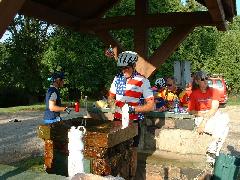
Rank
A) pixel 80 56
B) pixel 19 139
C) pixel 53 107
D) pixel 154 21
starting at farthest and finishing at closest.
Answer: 1. pixel 80 56
2. pixel 19 139
3. pixel 154 21
4. pixel 53 107

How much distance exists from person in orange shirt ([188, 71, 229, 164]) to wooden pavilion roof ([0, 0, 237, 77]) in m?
1.06

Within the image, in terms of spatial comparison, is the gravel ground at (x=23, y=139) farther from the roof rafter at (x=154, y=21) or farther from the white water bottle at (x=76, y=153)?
the white water bottle at (x=76, y=153)

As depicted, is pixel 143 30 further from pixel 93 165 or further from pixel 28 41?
pixel 28 41

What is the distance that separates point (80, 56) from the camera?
1859cm

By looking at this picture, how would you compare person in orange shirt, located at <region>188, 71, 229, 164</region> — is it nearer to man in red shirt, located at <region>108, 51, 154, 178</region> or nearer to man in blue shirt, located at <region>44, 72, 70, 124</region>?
man in red shirt, located at <region>108, 51, 154, 178</region>

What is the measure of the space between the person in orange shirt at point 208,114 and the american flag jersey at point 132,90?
1323 millimetres

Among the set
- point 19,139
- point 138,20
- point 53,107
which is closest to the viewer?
point 53,107

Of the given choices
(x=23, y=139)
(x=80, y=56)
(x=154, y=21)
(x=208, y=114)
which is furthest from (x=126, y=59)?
(x=80, y=56)

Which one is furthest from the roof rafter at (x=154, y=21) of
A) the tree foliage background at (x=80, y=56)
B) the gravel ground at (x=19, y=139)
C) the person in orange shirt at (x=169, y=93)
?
the tree foliage background at (x=80, y=56)

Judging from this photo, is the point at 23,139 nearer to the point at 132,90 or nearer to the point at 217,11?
the point at 132,90

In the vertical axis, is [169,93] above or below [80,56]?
below

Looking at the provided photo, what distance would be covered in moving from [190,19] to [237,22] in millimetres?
35791

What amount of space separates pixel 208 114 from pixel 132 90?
146 centimetres

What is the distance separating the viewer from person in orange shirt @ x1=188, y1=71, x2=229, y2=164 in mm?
5605
